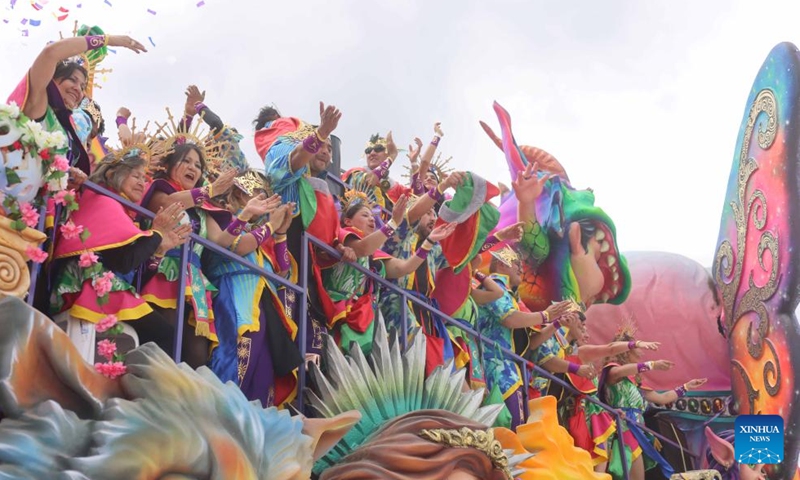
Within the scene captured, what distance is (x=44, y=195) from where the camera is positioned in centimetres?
324

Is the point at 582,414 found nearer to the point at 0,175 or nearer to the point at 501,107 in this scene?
the point at 501,107

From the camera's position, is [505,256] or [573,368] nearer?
[573,368]

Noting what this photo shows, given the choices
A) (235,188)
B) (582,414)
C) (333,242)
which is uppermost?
(235,188)

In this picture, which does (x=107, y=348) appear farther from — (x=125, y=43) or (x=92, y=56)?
(x=92, y=56)

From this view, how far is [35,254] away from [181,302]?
0.71m

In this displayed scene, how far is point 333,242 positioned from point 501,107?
16.3 feet

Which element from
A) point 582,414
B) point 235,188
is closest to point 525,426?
point 582,414

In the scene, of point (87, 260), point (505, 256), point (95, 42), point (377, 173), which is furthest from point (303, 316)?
point (505, 256)

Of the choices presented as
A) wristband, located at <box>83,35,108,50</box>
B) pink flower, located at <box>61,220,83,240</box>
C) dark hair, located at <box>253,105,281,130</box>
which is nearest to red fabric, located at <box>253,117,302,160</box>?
dark hair, located at <box>253,105,281,130</box>

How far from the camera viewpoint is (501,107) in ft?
30.9

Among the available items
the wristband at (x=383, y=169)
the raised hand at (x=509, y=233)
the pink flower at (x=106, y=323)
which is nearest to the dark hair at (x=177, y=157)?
the pink flower at (x=106, y=323)

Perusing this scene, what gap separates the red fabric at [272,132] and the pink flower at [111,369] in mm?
2744

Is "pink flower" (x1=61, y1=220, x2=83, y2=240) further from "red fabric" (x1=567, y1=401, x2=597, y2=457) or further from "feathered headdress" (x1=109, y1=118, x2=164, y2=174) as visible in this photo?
"red fabric" (x1=567, y1=401, x2=597, y2=457)

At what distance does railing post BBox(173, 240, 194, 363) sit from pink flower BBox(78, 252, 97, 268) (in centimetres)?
39
